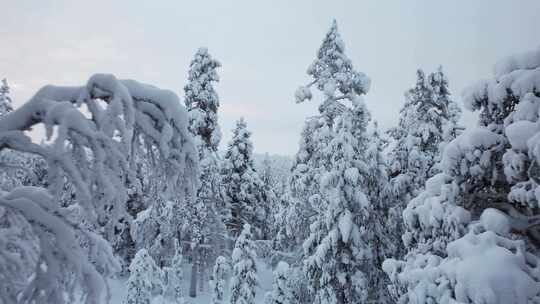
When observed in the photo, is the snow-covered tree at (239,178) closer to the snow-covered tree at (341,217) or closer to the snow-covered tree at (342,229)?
the snow-covered tree at (341,217)

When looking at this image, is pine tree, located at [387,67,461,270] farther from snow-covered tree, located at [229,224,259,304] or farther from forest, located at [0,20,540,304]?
snow-covered tree, located at [229,224,259,304]

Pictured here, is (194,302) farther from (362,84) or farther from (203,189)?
(362,84)

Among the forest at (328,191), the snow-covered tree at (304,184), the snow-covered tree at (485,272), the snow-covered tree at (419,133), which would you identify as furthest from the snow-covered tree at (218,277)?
the snow-covered tree at (485,272)

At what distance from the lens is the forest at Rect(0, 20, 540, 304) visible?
3219 mm

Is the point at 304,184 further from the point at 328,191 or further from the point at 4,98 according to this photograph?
the point at 4,98

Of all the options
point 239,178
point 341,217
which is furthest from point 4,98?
point 341,217

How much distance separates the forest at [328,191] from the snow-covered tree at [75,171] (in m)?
0.01

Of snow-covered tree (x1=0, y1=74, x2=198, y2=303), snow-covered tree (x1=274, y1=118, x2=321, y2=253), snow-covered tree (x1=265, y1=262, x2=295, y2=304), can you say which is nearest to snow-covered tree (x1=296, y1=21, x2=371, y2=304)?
snow-covered tree (x1=274, y1=118, x2=321, y2=253)

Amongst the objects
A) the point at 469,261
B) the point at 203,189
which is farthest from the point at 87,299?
the point at 203,189

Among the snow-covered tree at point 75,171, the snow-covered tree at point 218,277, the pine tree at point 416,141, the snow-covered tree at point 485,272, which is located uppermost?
the pine tree at point 416,141

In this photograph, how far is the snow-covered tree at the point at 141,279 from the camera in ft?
62.7

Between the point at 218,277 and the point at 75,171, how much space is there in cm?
2175

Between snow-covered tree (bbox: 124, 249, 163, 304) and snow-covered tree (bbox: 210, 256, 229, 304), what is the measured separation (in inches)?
155

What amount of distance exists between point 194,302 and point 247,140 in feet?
40.4
